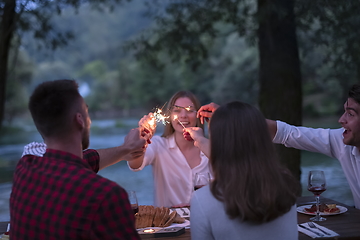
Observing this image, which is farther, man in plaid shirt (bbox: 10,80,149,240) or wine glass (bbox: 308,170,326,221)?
wine glass (bbox: 308,170,326,221)

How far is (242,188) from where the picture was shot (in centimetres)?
173

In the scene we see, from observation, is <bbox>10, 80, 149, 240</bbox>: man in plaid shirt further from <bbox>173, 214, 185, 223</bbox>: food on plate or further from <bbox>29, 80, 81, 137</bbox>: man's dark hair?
<bbox>173, 214, 185, 223</bbox>: food on plate

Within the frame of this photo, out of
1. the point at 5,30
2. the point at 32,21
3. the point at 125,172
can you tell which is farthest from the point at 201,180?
the point at 125,172

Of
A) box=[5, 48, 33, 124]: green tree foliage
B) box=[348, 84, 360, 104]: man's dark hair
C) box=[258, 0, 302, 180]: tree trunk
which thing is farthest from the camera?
box=[5, 48, 33, 124]: green tree foliage

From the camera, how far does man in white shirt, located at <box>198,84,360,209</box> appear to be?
293 centimetres

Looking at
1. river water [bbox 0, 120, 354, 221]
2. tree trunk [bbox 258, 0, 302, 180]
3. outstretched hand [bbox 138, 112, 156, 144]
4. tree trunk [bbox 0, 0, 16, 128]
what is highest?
tree trunk [bbox 0, 0, 16, 128]

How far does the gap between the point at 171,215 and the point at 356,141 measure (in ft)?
5.16

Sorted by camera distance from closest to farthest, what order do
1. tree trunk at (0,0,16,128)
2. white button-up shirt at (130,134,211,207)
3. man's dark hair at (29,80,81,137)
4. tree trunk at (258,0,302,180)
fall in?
man's dark hair at (29,80,81,137) → white button-up shirt at (130,134,211,207) → tree trunk at (258,0,302,180) → tree trunk at (0,0,16,128)

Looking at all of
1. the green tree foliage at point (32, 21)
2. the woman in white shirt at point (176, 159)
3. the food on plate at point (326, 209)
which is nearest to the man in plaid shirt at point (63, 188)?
the food on plate at point (326, 209)

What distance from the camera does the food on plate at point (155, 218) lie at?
7.95 feet

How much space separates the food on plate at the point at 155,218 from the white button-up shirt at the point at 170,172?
106cm

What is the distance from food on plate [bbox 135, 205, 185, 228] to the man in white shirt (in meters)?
0.98

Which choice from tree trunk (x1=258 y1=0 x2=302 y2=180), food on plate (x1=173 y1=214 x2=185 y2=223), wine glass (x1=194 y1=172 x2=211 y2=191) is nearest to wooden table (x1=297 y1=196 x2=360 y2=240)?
wine glass (x1=194 y1=172 x2=211 y2=191)

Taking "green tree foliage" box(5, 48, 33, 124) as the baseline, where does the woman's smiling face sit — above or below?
below
